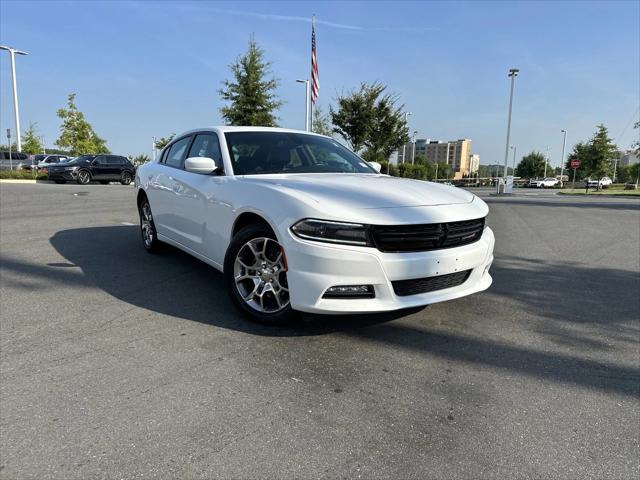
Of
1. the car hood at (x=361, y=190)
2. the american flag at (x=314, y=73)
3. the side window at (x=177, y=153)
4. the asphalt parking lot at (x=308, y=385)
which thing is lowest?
the asphalt parking lot at (x=308, y=385)

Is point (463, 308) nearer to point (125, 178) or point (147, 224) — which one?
point (147, 224)

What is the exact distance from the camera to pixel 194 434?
7.07ft

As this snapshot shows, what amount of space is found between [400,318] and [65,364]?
2397 mm

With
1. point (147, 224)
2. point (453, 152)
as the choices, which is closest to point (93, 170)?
point (147, 224)

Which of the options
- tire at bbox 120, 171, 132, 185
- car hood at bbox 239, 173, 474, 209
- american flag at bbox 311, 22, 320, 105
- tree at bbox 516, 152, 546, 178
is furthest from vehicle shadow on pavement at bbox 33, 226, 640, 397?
tree at bbox 516, 152, 546, 178

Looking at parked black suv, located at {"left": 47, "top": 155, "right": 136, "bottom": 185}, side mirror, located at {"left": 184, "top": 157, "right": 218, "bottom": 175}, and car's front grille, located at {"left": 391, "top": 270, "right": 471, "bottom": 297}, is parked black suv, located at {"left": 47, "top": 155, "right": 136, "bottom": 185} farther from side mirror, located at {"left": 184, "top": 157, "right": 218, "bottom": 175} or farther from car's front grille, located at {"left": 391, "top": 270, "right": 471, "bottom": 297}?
car's front grille, located at {"left": 391, "top": 270, "right": 471, "bottom": 297}

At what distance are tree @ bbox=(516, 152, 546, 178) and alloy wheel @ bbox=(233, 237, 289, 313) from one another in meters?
87.2

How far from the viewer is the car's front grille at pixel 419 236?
2.95m

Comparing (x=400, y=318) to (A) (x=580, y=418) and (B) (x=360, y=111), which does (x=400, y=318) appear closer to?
(A) (x=580, y=418)

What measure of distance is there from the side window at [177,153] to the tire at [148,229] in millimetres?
675

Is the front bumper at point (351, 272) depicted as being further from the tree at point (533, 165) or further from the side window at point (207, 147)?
the tree at point (533, 165)

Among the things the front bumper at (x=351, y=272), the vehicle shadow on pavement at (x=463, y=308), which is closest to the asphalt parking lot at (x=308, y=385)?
the vehicle shadow on pavement at (x=463, y=308)

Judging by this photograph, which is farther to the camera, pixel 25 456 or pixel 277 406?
pixel 277 406

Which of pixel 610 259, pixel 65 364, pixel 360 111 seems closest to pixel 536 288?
pixel 610 259
